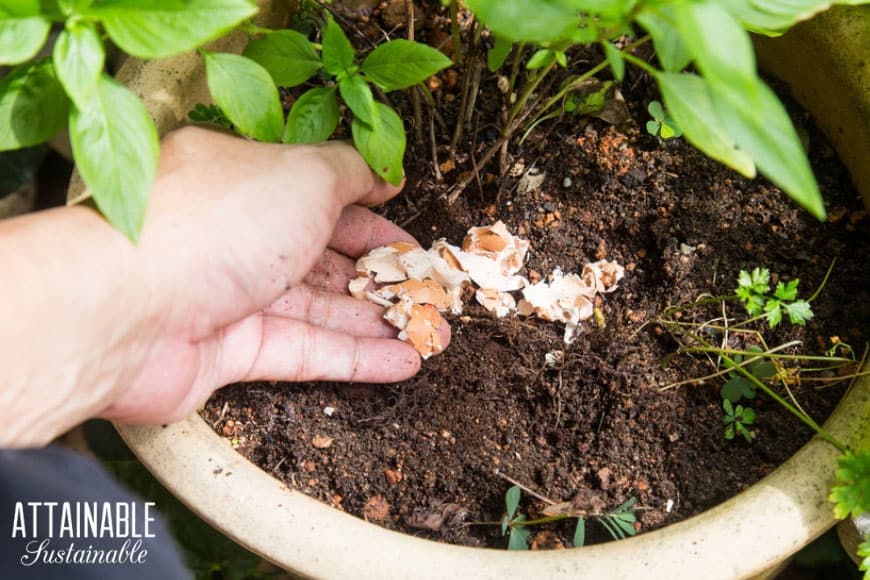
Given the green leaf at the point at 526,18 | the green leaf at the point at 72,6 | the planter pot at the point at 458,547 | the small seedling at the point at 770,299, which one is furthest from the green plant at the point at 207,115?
the small seedling at the point at 770,299

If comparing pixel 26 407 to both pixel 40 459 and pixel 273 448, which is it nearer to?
pixel 273 448

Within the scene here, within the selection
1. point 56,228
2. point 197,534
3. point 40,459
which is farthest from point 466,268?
point 40,459

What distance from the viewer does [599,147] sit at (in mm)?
1201

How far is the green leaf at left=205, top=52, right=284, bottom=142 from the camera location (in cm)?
86

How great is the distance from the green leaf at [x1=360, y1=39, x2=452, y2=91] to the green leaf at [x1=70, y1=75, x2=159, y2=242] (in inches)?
11.7

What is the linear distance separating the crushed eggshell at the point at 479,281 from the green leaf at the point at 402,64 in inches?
11.8

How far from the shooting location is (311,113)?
0.96 metres

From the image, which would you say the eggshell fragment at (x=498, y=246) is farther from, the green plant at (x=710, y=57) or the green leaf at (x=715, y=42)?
the green leaf at (x=715, y=42)

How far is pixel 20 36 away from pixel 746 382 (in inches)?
38.3

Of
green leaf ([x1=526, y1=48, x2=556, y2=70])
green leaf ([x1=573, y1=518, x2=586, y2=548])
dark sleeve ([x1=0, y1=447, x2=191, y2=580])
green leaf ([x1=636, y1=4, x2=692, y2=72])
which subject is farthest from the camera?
dark sleeve ([x1=0, y1=447, x2=191, y2=580])

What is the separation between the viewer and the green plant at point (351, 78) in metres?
0.91

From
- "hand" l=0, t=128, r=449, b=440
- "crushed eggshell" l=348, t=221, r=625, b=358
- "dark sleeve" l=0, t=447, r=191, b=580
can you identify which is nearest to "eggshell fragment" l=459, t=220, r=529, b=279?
"crushed eggshell" l=348, t=221, r=625, b=358

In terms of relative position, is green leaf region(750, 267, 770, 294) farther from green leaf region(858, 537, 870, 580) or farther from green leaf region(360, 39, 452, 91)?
green leaf region(360, 39, 452, 91)

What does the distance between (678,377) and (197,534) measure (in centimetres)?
99
